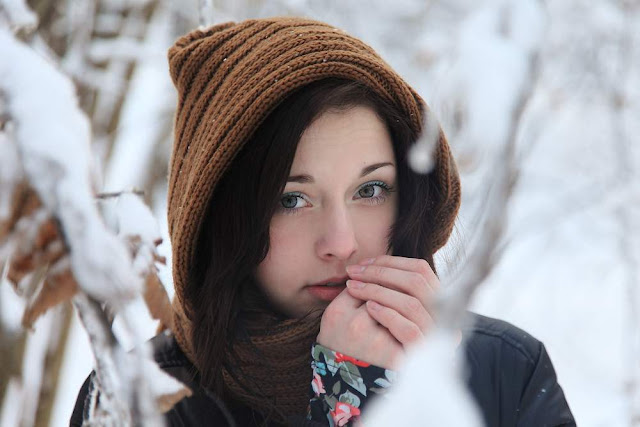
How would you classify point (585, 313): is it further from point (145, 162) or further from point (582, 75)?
point (145, 162)

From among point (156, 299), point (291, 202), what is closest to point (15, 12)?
point (156, 299)

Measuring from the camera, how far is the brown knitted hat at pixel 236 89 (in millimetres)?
1233

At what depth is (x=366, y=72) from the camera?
1297mm

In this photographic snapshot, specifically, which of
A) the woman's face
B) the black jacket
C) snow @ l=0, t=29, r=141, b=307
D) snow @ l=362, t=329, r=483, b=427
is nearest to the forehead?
the woman's face

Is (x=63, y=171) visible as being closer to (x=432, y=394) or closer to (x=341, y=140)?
(x=432, y=394)

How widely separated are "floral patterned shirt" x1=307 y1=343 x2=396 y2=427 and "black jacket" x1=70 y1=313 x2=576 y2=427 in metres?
0.26

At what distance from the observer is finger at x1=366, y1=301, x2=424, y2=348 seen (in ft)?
3.59

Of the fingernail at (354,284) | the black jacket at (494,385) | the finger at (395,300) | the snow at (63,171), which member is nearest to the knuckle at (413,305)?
the finger at (395,300)

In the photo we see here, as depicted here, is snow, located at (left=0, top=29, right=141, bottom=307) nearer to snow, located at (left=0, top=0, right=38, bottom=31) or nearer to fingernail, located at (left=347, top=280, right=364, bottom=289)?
snow, located at (left=0, top=0, right=38, bottom=31)

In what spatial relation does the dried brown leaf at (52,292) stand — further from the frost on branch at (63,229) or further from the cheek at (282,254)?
the cheek at (282,254)

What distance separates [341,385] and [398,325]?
175 mm

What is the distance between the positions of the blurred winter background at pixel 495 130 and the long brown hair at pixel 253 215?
152 mm

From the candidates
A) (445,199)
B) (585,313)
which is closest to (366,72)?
(445,199)

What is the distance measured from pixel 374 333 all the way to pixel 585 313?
14.2 ft
